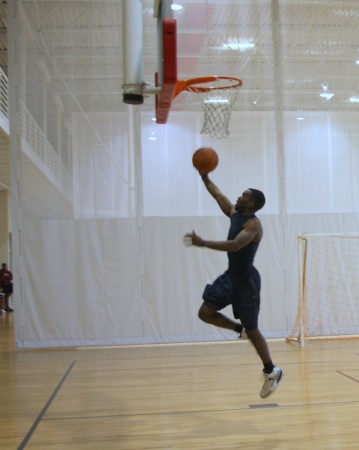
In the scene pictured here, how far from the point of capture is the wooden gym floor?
13.0 ft

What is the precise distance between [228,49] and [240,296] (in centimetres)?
567

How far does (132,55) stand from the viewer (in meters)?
4.07

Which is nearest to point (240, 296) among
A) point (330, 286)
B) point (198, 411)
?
point (198, 411)

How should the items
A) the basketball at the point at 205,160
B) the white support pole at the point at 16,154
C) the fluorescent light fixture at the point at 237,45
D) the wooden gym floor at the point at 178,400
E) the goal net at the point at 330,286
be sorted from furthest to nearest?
the fluorescent light fixture at the point at 237,45, the goal net at the point at 330,286, the white support pole at the point at 16,154, the basketball at the point at 205,160, the wooden gym floor at the point at 178,400

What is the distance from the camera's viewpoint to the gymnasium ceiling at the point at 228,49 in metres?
8.69

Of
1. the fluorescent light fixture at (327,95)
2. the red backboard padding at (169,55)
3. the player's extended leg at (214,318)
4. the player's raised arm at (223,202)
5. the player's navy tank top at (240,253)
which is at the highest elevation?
the fluorescent light fixture at (327,95)

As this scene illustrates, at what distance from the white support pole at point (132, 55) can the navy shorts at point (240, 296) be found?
1609 mm

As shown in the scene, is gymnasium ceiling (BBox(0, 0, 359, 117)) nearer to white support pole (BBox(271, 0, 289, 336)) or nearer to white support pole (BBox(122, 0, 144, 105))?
white support pole (BBox(271, 0, 289, 336))

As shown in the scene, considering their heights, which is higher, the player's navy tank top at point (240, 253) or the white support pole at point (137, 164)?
the white support pole at point (137, 164)

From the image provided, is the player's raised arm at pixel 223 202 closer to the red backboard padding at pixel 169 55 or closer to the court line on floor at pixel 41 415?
the red backboard padding at pixel 169 55

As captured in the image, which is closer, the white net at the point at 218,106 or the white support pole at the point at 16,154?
the white net at the point at 218,106

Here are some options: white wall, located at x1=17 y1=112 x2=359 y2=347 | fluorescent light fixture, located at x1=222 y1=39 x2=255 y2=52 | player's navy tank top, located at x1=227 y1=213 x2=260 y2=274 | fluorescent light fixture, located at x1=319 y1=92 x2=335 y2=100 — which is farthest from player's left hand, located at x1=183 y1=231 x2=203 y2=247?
fluorescent light fixture, located at x1=319 y1=92 x2=335 y2=100

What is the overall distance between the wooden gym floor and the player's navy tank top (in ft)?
3.95

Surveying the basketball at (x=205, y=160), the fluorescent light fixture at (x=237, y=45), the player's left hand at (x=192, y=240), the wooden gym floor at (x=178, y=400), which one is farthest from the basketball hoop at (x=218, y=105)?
the player's left hand at (x=192, y=240)
